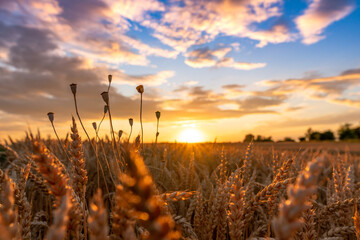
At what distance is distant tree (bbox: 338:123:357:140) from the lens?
5140cm

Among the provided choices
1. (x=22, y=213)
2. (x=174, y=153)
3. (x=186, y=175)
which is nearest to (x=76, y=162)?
(x=22, y=213)

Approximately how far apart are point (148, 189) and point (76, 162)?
0.98m

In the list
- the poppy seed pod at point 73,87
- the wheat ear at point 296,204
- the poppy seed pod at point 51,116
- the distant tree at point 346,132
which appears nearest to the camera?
the wheat ear at point 296,204

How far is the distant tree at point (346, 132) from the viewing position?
5140 centimetres

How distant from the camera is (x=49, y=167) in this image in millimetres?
771

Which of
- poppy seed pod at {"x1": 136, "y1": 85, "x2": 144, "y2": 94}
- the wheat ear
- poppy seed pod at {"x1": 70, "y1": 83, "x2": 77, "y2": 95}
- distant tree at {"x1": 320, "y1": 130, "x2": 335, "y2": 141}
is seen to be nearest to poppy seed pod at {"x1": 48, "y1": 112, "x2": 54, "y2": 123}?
poppy seed pod at {"x1": 70, "y1": 83, "x2": 77, "y2": 95}

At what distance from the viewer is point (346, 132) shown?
176ft

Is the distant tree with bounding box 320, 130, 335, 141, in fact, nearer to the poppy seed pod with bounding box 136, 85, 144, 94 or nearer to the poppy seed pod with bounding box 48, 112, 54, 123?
the poppy seed pod with bounding box 136, 85, 144, 94

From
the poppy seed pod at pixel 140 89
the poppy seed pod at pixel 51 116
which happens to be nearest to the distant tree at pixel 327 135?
the poppy seed pod at pixel 140 89

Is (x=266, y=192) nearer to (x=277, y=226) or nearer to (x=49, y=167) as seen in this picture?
(x=277, y=226)

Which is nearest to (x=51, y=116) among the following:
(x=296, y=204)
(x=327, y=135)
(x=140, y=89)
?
(x=140, y=89)

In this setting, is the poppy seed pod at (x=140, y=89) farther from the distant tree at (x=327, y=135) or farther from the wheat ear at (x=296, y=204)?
the distant tree at (x=327, y=135)

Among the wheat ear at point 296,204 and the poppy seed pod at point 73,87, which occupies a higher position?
the poppy seed pod at point 73,87

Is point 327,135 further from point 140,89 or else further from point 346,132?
point 140,89
